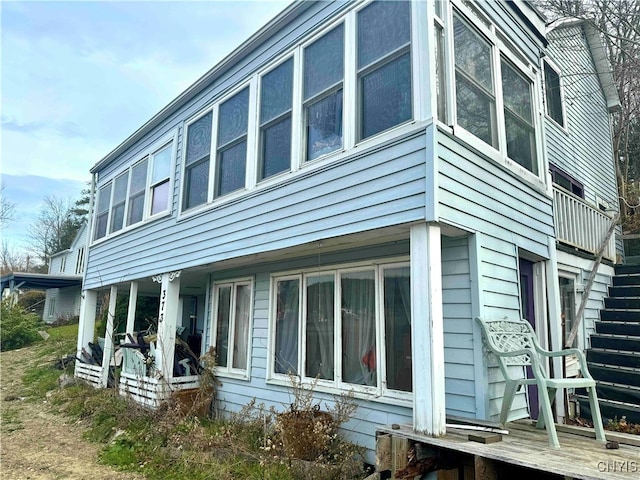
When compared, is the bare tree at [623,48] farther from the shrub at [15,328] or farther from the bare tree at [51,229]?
the bare tree at [51,229]

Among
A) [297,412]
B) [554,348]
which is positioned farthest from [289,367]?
[554,348]

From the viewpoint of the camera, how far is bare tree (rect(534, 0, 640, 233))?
10.1 meters

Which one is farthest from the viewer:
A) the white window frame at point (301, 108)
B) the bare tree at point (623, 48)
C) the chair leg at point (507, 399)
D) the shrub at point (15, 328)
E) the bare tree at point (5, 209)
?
the bare tree at point (5, 209)

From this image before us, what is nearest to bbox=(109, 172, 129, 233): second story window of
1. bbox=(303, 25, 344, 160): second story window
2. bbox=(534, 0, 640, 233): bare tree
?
bbox=(303, 25, 344, 160): second story window

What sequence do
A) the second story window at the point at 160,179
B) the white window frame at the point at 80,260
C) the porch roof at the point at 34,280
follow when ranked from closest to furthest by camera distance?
the second story window at the point at 160,179 < the porch roof at the point at 34,280 < the white window frame at the point at 80,260

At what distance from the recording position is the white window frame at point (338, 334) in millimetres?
4605

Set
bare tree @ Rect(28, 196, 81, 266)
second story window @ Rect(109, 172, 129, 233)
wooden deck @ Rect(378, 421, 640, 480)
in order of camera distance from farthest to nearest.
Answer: bare tree @ Rect(28, 196, 81, 266) → second story window @ Rect(109, 172, 129, 233) → wooden deck @ Rect(378, 421, 640, 480)

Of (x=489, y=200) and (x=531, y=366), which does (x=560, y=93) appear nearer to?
(x=489, y=200)

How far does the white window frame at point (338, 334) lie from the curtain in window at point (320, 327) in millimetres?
71

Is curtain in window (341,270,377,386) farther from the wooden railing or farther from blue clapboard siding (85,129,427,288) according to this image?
the wooden railing

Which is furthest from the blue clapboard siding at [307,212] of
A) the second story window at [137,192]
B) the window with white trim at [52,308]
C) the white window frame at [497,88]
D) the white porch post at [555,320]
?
the window with white trim at [52,308]

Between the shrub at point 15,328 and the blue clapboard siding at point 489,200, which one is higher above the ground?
the blue clapboard siding at point 489,200

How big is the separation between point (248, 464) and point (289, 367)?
142 centimetres

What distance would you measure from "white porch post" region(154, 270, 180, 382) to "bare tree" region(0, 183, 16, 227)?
28.6 m
